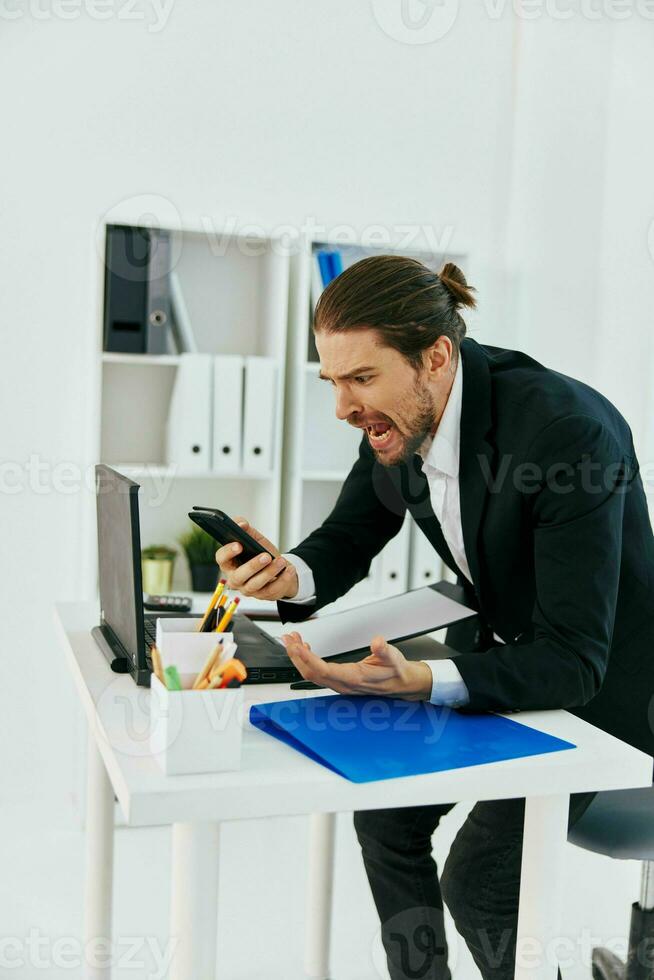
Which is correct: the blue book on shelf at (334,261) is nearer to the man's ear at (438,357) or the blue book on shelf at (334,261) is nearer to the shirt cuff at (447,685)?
the man's ear at (438,357)

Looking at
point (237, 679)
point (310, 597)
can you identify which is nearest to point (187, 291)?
point (310, 597)

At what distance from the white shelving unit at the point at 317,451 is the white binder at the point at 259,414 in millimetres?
80

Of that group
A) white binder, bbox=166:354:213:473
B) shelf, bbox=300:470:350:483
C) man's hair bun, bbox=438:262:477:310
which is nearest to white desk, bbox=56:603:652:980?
man's hair bun, bbox=438:262:477:310

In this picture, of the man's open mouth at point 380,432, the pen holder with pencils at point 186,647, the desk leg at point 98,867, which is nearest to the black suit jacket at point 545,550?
the man's open mouth at point 380,432

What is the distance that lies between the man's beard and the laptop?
360 millimetres

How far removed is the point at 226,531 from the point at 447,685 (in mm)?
396

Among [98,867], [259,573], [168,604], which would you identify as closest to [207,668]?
[259,573]

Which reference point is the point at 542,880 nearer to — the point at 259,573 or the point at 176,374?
the point at 259,573

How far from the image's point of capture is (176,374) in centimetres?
279

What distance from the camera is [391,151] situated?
2949 millimetres

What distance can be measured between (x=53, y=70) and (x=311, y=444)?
1.25 m

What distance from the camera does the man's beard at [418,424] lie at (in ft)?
4.83

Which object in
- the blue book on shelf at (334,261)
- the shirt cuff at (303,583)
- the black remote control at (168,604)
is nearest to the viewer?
the shirt cuff at (303,583)

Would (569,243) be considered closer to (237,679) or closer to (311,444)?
(311,444)
